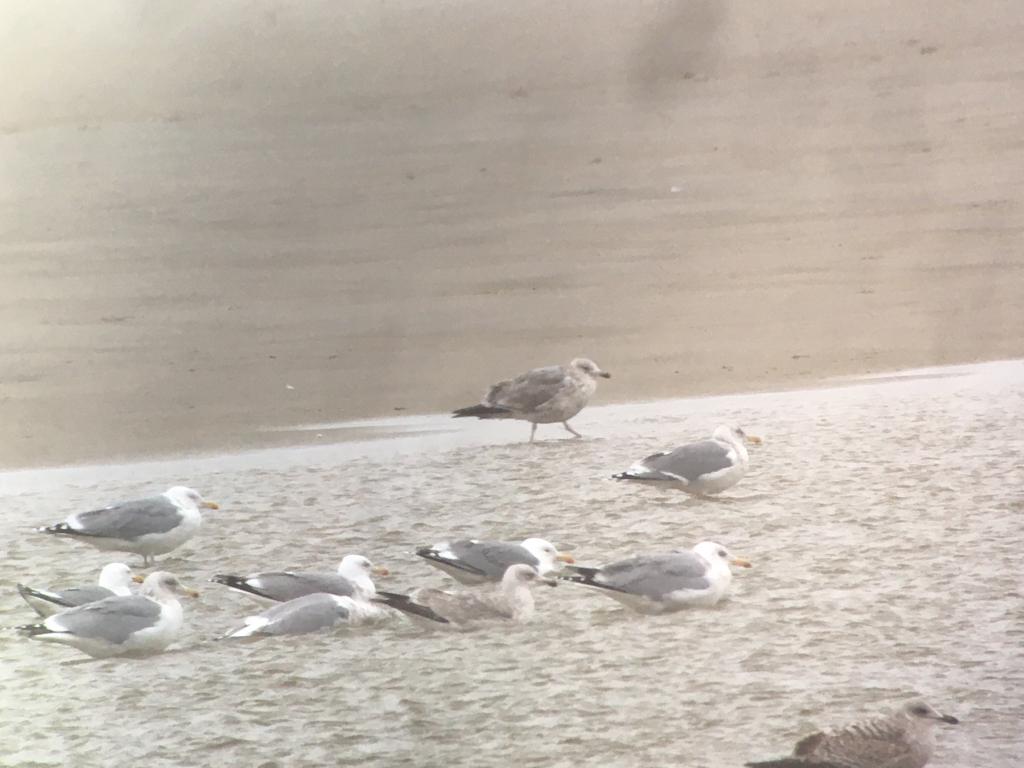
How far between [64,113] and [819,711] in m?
2.23

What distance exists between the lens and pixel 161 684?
2.77 metres

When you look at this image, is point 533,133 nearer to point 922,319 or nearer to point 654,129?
point 654,129

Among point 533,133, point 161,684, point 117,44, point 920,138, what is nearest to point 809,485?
point 920,138

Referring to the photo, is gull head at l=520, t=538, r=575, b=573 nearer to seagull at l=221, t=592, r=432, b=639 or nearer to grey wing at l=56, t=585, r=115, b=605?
seagull at l=221, t=592, r=432, b=639

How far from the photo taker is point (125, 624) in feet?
9.05

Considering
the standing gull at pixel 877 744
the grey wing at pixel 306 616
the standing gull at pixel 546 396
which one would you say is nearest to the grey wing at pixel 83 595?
the grey wing at pixel 306 616

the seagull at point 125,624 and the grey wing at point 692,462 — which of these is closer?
the seagull at point 125,624

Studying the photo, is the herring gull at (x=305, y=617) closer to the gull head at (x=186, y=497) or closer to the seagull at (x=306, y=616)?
the seagull at (x=306, y=616)

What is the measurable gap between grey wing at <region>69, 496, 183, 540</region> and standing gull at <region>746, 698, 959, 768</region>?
4.65 ft

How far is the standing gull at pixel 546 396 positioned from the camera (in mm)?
2895

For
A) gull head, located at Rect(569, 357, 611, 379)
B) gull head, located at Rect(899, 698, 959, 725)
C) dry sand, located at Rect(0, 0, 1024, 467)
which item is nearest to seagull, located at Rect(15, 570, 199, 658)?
dry sand, located at Rect(0, 0, 1024, 467)

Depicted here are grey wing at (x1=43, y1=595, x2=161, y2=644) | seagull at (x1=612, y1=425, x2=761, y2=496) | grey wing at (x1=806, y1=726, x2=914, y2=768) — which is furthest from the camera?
seagull at (x1=612, y1=425, x2=761, y2=496)

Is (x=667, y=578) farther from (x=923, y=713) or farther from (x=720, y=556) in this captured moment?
(x=923, y=713)

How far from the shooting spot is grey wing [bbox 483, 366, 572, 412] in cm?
290
